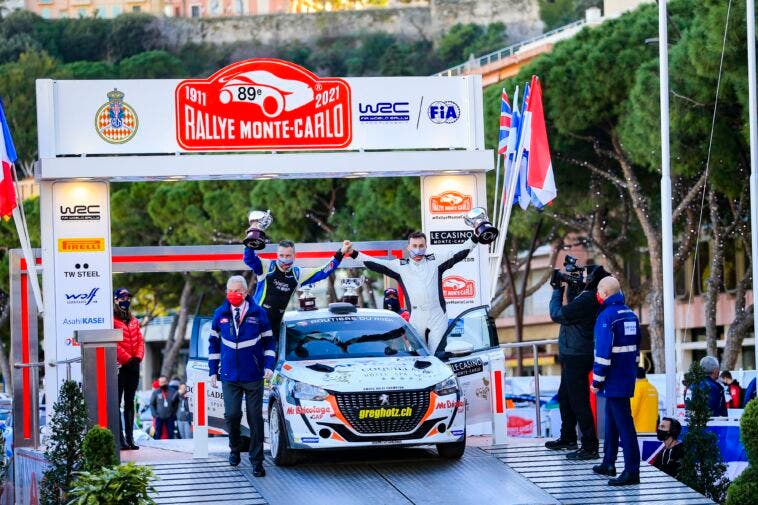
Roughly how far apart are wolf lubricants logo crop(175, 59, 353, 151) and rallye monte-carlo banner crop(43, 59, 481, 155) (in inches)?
0.5

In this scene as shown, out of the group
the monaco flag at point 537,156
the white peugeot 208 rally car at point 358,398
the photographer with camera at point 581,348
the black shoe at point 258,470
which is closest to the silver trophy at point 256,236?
the white peugeot 208 rally car at point 358,398

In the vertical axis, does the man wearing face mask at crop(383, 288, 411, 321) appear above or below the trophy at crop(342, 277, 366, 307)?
below

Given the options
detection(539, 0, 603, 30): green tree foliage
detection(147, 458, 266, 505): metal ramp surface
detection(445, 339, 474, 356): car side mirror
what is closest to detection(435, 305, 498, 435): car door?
detection(445, 339, 474, 356): car side mirror

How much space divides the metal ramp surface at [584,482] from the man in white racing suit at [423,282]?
1386 mm

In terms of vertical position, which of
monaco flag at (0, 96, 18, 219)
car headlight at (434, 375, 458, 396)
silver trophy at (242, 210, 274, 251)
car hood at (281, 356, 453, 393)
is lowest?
car headlight at (434, 375, 458, 396)

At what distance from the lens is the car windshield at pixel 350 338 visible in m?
14.4

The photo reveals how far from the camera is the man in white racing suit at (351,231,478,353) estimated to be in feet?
50.5

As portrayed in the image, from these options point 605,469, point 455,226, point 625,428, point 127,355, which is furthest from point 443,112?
point 625,428

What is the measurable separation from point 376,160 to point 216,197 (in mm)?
41842

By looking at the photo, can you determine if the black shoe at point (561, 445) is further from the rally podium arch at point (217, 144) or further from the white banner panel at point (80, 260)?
the white banner panel at point (80, 260)

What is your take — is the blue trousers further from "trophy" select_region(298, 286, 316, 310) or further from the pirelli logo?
the pirelli logo

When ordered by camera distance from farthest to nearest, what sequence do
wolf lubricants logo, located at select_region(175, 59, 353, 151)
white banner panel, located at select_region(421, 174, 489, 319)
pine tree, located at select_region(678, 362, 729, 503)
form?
white banner panel, located at select_region(421, 174, 489, 319) → wolf lubricants logo, located at select_region(175, 59, 353, 151) → pine tree, located at select_region(678, 362, 729, 503)

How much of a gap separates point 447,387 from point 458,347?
136 centimetres

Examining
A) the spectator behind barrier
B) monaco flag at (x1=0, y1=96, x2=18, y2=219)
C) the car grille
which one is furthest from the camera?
monaco flag at (x1=0, y1=96, x2=18, y2=219)
